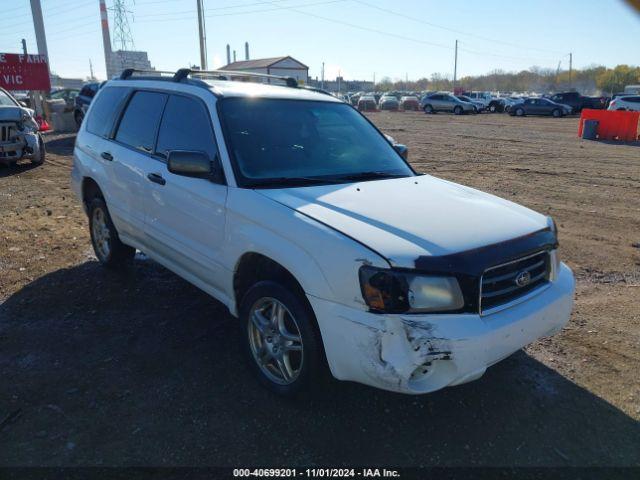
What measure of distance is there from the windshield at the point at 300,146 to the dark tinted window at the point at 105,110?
1.81 meters

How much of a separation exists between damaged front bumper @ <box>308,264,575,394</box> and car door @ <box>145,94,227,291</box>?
1.08 m

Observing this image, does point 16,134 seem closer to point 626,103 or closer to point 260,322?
point 260,322

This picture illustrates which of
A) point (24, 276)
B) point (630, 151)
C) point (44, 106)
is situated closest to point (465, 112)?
point (630, 151)

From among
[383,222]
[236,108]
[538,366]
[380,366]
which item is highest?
[236,108]

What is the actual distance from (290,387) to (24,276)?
3.67 m

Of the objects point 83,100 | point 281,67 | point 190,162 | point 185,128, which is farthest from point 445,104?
point 190,162

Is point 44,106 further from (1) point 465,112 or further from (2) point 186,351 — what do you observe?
(1) point 465,112

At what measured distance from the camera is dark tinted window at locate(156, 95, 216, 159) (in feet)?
11.8

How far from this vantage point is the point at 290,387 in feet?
9.93

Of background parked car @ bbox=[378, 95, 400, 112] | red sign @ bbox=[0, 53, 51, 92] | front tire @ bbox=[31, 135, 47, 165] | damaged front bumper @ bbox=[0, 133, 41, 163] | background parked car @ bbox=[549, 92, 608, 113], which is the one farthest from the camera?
background parked car @ bbox=[378, 95, 400, 112]

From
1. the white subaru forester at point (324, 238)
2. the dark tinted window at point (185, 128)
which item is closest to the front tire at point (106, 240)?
the white subaru forester at point (324, 238)

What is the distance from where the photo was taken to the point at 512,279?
9.09 ft

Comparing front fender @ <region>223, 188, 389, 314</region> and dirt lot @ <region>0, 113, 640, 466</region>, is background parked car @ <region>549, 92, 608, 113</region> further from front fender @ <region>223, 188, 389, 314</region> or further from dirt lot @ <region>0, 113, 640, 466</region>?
front fender @ <region>223, 188, 389, 314</region>

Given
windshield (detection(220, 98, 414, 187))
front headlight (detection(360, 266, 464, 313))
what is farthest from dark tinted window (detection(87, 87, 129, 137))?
front headlight (detection(360, 266, 464, 313))
